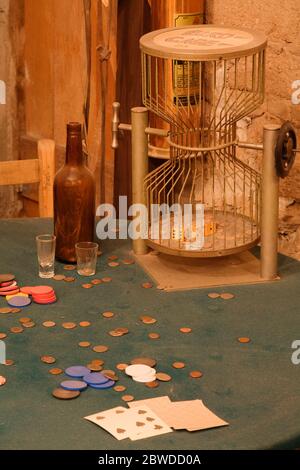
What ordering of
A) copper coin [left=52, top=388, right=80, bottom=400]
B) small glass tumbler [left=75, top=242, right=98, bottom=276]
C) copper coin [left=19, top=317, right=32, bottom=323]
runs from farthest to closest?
small glass tumbler [left=75, top=242, right=98, bottom=276], copper coin [left=19, top=317, right=32, bottom=323], copper coin [left=52, top=388, right=80, bottom=400]

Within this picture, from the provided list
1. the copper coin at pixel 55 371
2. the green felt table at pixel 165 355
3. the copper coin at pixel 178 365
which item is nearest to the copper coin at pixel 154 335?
the green felt table at pixel 165 355

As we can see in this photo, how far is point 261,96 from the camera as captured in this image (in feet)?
7.39

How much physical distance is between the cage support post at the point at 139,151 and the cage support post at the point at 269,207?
30 centimetres

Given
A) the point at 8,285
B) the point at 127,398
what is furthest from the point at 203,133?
the point at 127,398

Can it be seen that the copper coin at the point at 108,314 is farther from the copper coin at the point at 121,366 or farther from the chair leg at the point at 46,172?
the chair leg at the point at 46,172

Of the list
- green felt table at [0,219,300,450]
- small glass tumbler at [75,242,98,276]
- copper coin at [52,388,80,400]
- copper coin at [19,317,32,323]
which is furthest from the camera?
small glass tumbler at [75,242,98,276]

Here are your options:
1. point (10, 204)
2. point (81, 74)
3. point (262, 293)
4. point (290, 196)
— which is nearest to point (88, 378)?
point (262, 293)

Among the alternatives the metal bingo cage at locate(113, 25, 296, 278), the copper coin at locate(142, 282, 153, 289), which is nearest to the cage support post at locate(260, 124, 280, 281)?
the metal bingo cage at locate(113, 25, 296, 278)

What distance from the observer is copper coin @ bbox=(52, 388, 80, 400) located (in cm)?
173

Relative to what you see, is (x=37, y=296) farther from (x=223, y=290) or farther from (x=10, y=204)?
(x=10, y=204)

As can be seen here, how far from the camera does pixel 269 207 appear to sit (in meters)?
2.21

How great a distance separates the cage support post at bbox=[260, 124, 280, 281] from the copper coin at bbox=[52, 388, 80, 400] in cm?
67

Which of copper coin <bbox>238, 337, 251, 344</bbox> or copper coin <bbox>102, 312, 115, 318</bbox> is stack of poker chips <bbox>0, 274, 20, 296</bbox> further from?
copper coin <bbox>238, 337, 251, 344</bbox>

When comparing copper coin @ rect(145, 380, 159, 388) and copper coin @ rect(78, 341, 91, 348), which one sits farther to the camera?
copper coin @ rect(78, 341, 91, 348)
